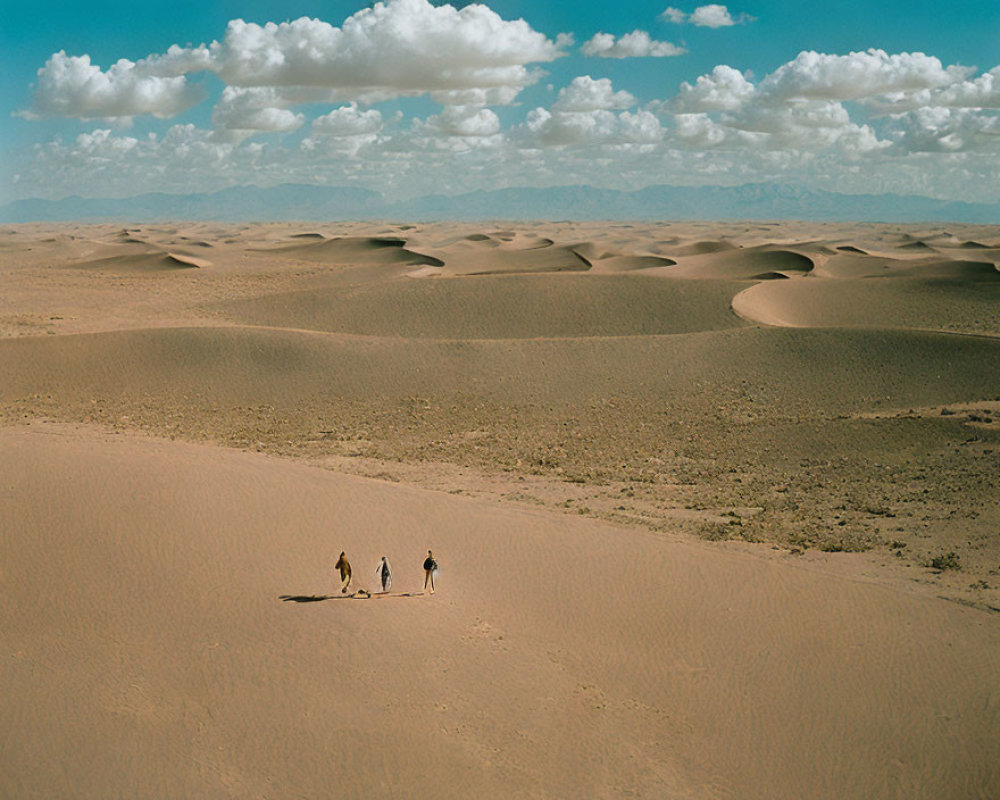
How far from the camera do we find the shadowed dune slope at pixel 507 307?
41.2 meters

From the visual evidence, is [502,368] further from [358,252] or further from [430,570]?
[358,252]

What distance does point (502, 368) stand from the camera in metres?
32.4

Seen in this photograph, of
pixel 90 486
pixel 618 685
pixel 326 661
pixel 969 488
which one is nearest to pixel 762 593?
pixel 618 685

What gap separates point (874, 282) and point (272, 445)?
125ft

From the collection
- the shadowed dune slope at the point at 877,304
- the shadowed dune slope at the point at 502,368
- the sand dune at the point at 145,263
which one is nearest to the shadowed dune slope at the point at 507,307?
the shadowed dune slope at the point at 877,304

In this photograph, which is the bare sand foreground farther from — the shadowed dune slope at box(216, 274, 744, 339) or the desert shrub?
the shadowed dune slope at box(216, 274, 744, 339)

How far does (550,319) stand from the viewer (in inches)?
1667

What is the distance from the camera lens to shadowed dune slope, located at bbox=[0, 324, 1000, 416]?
1155 inches

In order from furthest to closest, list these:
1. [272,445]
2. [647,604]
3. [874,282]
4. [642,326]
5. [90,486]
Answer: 1. [874,282]
2. [642,326]
3. [272,445]
4. [90,486]
5. [647,604]

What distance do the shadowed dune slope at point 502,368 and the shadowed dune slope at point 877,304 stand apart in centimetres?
787

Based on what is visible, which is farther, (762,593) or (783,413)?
(783,413)

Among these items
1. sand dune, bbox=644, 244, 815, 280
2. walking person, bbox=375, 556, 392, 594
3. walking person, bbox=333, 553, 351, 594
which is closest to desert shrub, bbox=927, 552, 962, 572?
walking person, bbox=375, 556, 392, 594

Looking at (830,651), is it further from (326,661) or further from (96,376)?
(96,376)

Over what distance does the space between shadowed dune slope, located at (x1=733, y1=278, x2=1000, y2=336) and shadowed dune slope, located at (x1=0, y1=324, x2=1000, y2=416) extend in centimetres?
787
